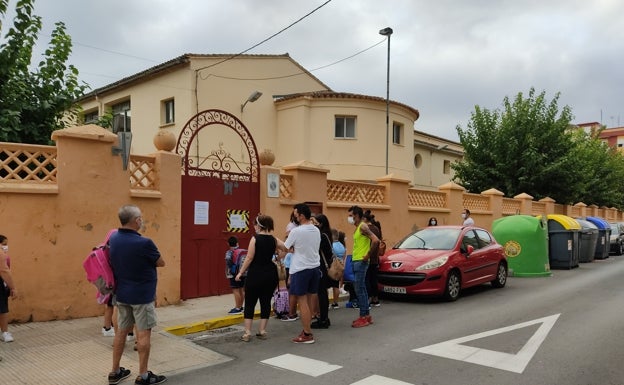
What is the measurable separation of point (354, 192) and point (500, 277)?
4.08 meters

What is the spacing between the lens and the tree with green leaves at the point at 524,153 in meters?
22.0

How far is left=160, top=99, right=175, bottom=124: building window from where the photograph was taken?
19820mm

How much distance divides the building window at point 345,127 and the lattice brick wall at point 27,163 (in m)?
14.8

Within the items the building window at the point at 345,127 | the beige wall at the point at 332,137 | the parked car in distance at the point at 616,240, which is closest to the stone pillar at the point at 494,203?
the beige wall at the point at 332,137

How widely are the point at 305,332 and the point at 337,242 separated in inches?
97.2

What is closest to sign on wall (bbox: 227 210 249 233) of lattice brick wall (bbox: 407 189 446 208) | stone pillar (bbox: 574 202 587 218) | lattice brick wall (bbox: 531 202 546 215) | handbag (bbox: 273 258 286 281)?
handbag (bbox: 273 258 286 281)

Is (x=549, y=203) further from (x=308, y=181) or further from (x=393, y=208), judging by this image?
(x=308, y=181)

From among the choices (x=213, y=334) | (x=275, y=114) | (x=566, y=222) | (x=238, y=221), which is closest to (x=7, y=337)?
(x=213, y=334)

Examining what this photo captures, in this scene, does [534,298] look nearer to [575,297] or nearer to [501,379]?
[575,297]

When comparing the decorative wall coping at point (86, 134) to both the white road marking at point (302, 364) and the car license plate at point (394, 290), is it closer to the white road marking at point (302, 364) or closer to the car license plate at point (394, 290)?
the white road marking at point (302, 364)

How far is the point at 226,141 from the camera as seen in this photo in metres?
19.7

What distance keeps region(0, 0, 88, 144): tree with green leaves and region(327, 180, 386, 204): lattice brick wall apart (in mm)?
5908

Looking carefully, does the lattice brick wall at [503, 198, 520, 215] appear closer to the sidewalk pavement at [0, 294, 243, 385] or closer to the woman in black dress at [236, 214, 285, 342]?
the sidewalk pavement at [0, 294, 243, 385]

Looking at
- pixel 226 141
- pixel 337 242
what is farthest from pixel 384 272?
pixel 226 141
